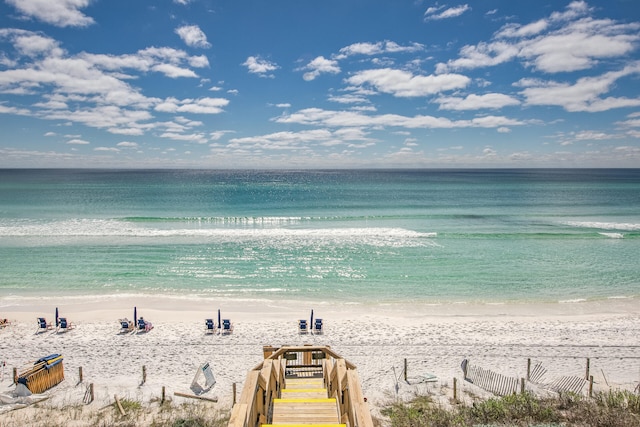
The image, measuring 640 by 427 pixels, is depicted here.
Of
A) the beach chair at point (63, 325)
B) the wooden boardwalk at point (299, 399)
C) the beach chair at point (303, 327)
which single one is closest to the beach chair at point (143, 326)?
the beach chair at point (63, 325)

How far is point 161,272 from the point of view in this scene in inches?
1089

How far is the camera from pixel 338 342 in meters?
17.2

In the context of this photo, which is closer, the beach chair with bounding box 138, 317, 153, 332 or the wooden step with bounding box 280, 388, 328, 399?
the wooden step with bounding box 280, 388, 328, 399

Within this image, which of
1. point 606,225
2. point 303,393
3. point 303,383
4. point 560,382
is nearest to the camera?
point 303,393

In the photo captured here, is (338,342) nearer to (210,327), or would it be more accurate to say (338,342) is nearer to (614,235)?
(210,327)

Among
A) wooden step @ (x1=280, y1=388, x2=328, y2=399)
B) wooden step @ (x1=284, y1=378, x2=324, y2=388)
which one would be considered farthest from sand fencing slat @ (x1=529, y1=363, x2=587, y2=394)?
wooden step @ (x1=280, y1=388, x2=328, y2=399)

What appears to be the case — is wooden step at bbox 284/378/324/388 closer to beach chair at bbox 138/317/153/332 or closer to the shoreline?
the shoreline

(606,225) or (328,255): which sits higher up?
(606,225)

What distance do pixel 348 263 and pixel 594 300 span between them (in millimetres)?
15646

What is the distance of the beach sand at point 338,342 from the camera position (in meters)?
13.6

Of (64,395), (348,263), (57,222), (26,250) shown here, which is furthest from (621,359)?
(57,222)

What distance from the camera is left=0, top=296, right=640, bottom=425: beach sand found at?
1357 centimetres

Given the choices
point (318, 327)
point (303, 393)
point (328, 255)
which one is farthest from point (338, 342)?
point (328, 255)

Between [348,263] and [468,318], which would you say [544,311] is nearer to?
[468,318]
